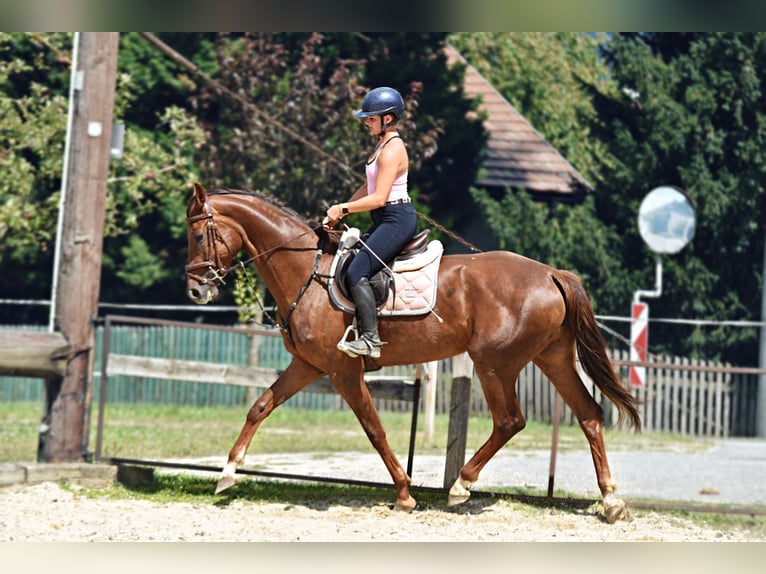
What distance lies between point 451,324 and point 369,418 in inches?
38.7

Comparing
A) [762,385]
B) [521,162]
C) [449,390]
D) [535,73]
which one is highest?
[535,73]

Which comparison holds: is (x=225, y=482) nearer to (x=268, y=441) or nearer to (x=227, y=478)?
(x=227, y=478)

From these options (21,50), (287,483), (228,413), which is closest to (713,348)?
(228,413)

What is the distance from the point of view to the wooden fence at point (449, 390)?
63.5ft

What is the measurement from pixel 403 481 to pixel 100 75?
477 centimetres

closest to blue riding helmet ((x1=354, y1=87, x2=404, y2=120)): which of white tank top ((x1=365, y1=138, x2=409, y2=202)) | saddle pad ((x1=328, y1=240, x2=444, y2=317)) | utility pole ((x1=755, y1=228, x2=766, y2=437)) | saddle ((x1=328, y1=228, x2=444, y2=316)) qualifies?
white tank top ((x1=365, y1=138, x2=409, y2=202))

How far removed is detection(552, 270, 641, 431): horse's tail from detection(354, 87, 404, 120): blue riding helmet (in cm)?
177

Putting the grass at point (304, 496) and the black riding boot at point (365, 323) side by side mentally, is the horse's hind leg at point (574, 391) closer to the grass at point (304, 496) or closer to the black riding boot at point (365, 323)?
the grass at point (304, 496)

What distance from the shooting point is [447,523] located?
862cm

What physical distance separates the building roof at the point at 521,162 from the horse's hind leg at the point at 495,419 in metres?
16.5

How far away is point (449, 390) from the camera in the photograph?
19547 millimetres

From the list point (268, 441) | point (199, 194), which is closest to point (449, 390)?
point (268, 441)

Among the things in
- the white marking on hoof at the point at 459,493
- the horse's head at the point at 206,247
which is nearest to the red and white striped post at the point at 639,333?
the white marking on hoof at the point at 459,493
